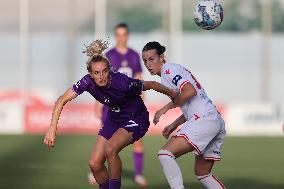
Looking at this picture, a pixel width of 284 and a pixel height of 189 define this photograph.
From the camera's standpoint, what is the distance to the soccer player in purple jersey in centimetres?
934

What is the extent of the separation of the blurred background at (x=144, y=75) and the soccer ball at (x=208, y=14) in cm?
312

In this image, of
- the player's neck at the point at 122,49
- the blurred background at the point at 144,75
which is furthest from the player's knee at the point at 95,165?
the player's neck at the point at 122,49

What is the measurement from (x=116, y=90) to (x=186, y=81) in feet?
2.42

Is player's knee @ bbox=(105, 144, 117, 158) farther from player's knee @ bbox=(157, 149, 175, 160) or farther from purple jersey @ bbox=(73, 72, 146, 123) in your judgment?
player's knee @ bbox=(157, 149, 175, 160)

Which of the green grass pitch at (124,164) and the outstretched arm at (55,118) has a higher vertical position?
the outstretched arm at (55,118)

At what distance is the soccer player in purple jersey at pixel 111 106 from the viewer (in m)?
9.34

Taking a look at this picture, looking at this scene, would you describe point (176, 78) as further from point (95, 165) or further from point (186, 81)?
point (95, 165)

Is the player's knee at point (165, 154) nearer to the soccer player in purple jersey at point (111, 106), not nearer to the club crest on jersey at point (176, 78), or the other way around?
the soccer player in purple jersey at point (111, 106)

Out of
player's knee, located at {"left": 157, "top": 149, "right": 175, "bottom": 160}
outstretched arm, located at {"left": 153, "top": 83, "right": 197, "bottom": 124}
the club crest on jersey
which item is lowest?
player's knee, located at {"left": 157, "top": 149, "right": 175, "bottom": 160}

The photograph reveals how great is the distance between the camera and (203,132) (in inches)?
369

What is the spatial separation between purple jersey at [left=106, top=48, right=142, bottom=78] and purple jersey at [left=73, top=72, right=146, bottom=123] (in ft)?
11.0

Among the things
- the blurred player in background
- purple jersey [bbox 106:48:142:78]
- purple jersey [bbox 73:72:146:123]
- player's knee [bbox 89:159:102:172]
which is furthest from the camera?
purple jersey [bbox 106:48:142:78]

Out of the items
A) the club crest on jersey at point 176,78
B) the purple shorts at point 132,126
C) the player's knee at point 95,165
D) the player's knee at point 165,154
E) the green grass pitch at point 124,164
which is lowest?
the green grass pitch at point 124,164

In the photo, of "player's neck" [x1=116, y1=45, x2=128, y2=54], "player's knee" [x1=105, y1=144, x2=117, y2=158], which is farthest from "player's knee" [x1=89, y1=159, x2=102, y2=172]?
"player's neck" [x1=116, y1=45, x2=128, y2=54]
